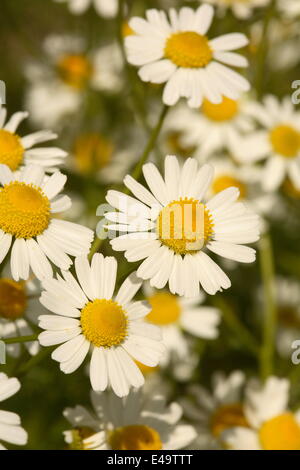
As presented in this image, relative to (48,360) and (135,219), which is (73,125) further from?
(135,219)

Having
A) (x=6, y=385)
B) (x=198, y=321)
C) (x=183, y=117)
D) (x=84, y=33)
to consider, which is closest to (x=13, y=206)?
(x=6, y=385)

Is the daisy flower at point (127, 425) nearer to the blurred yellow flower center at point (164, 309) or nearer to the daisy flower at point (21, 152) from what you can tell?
the daisy flower at point (21, 152)

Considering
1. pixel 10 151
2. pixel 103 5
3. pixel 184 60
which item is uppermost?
pixel 103 5

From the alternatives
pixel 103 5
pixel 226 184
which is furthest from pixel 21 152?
pixel 103 5

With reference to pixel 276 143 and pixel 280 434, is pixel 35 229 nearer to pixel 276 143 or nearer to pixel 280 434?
pixel 280 434

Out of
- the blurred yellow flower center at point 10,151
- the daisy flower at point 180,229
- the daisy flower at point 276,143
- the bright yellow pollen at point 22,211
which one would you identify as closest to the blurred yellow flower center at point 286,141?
the daisy flower at point 276,143

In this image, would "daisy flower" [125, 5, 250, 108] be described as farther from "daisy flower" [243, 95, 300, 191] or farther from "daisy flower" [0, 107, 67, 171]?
"daisy flower" [243, 95, 300, 191]
